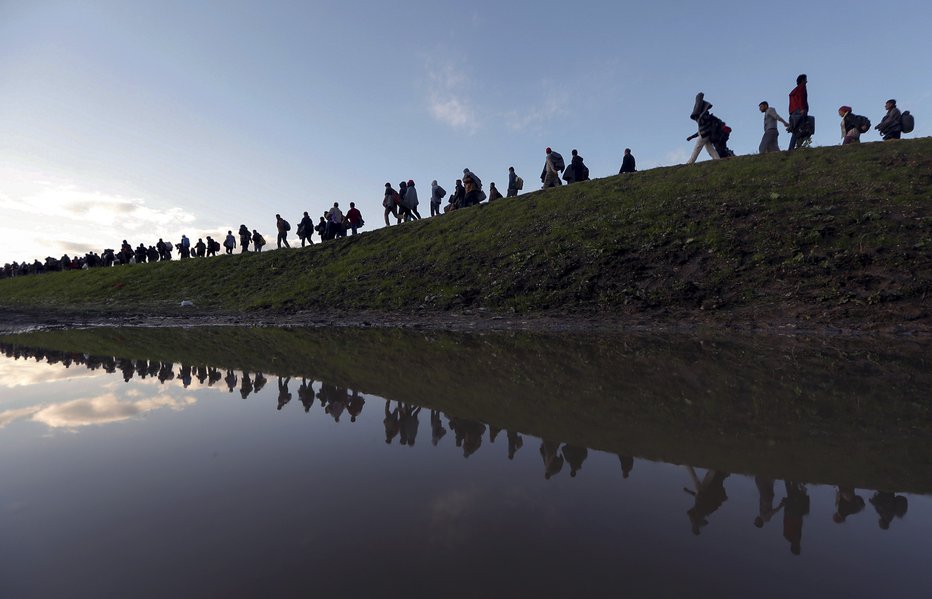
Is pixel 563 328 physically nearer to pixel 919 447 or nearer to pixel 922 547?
pixel 919 447

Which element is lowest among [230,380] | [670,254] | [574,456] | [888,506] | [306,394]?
[888,506]

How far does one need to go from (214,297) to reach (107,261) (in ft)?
94.7

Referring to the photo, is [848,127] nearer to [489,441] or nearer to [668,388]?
[668,388]

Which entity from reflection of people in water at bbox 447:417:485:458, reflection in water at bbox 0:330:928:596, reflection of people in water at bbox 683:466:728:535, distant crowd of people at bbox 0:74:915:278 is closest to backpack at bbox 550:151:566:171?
distant crowd of people at bbox 0:74:915:278

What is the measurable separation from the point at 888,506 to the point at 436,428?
343 centimetres

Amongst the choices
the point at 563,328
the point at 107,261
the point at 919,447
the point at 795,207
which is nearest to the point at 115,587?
the point at 919,447

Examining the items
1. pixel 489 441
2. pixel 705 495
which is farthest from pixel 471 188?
pixel 705 495

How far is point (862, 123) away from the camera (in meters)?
20.1

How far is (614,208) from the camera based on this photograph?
793 inches

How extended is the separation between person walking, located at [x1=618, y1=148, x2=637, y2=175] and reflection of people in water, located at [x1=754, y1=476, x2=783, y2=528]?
23.1 m

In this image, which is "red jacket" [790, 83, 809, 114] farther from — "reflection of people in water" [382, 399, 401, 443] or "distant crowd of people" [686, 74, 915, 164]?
"reflection of people in water" [382, 399, 401, 443]

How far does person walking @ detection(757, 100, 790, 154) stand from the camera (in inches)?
779

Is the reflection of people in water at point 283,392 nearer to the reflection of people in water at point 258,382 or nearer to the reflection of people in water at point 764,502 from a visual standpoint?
the reflection of people in water at point 258,382

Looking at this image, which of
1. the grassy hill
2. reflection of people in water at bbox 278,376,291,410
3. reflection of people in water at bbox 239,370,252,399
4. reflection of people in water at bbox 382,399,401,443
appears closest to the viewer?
reflection of people in water at bbox 382,399,401,443
